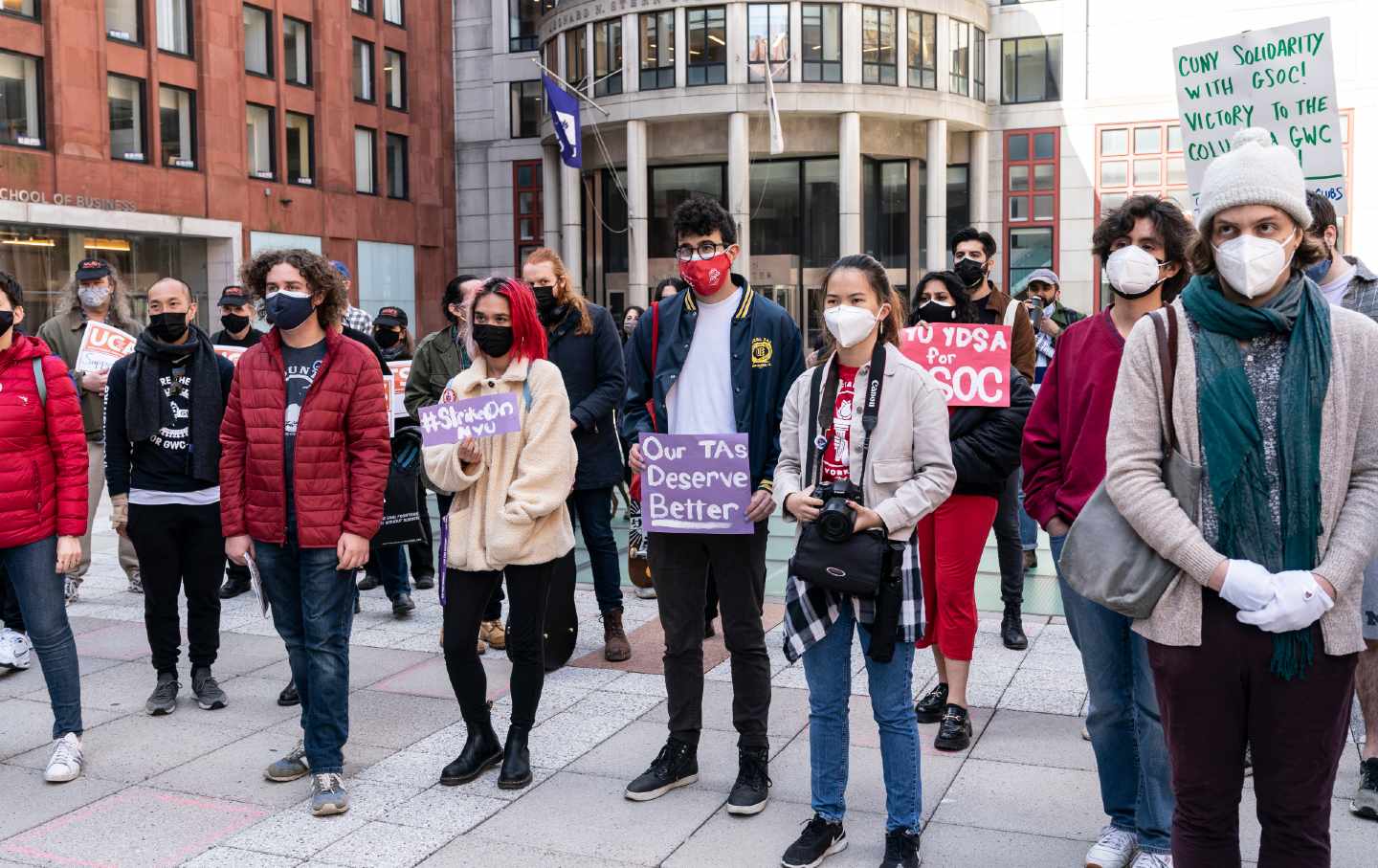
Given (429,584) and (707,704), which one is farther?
(429,584)

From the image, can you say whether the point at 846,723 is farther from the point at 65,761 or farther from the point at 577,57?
the point at 577,57

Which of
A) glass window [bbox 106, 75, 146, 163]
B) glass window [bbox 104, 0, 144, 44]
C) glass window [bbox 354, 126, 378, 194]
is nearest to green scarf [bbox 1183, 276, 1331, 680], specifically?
glass window [bbox 106, 75, 146, 163]

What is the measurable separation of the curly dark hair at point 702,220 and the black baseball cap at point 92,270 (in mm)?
5206

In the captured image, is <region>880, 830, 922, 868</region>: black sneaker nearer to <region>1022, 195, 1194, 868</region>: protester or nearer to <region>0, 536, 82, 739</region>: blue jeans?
<region>1022, 195, 1194, 868</region>: protester

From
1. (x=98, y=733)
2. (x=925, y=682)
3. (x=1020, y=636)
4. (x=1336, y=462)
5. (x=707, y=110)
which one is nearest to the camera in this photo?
(x=1336, y=462)

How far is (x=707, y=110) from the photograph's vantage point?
3938 centimetres

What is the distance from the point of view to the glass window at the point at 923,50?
1588 inches

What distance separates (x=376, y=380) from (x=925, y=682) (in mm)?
3246

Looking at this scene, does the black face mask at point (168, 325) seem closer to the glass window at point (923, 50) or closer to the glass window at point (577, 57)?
the glass window at point (577, 57)

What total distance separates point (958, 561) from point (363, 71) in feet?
130

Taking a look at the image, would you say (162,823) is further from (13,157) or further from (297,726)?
(13,157)

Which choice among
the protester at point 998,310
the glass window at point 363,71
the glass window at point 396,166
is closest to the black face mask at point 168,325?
the protester at point 998,310

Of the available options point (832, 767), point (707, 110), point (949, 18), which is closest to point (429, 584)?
point (832, 767)

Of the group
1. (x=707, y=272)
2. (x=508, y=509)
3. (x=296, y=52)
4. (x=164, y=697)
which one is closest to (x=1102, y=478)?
(x=707, y=272)
